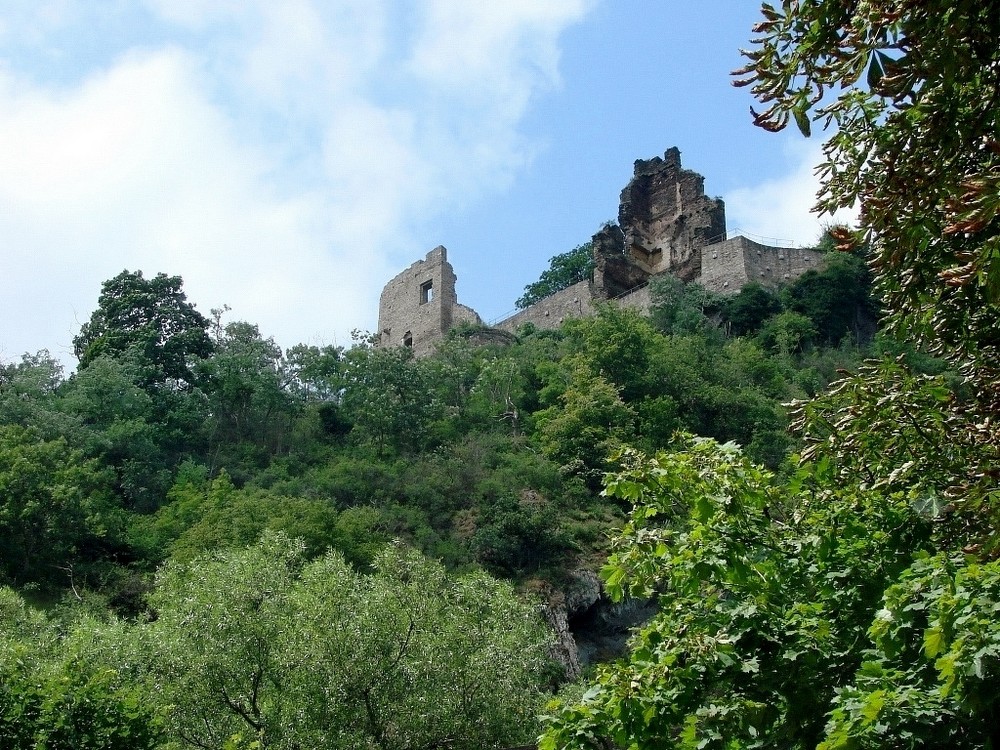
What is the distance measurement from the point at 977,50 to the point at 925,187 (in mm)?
833

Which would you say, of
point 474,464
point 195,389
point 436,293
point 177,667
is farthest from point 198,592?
point 436,293

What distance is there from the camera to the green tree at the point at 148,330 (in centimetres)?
3406

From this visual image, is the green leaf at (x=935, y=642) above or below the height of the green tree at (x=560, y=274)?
below

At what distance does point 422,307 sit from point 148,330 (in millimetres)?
14304

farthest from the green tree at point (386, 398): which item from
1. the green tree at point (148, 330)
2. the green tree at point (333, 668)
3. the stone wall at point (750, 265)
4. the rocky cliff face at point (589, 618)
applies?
the green tree at point (333, 668)

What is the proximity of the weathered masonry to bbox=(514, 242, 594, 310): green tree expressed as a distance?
20.5ft

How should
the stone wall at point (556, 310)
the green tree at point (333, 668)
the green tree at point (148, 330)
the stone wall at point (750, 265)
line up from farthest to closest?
the stone wall at point (556, 310) → the stone wall at point (750, 265) → the green tree at point (148, 330) → the green tree at point (333, 668)

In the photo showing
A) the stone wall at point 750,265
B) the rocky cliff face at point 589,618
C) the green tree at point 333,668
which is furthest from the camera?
the stone wall at point 750,265

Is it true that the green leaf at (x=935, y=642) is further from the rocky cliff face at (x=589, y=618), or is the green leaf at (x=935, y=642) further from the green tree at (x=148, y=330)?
the green tree at (x=148, y=330)

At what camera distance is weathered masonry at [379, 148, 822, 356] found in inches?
1631

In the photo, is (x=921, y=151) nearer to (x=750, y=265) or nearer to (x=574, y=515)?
(x=574, y=515)

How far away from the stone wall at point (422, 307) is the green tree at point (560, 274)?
759 centimetres

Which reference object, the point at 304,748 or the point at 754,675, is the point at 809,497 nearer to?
the point at 754,675

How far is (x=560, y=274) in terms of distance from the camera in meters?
54.7
